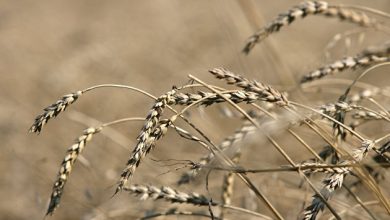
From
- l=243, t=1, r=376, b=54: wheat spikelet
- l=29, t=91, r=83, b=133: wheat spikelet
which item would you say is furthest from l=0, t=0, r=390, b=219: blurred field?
l=29, t=91, r=83, b=133: wheat spikelet

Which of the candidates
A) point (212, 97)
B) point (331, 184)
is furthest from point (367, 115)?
point (212, 97)

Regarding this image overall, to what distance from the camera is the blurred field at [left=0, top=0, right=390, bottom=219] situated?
3.89m

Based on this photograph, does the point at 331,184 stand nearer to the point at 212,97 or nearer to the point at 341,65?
the point at 212,97

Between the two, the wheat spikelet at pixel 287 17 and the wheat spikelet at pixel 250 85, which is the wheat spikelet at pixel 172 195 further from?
the wheat spikelet at pixel 287 17

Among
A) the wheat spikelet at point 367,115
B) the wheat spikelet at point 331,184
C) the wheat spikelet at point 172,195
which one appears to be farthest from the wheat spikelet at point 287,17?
the wheat spikelet at point 331,184

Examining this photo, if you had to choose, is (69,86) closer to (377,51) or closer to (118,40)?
(118,40)

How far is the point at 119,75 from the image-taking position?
577cm

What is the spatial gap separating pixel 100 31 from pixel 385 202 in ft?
20.3

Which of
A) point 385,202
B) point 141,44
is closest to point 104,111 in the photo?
point 141,44

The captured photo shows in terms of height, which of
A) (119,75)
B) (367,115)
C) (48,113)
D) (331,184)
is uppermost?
(119,75)

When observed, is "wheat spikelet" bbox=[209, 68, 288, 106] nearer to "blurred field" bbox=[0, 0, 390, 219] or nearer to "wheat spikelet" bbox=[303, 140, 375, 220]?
"wheat spikelet" bbox=[303, 140, 375, 220]

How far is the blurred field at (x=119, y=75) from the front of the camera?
3.89 metres

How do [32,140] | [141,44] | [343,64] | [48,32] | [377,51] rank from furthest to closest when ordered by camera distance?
[48,32] < [141,44] < [32,140] < [377,51] < [343,64]

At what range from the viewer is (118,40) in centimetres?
591
